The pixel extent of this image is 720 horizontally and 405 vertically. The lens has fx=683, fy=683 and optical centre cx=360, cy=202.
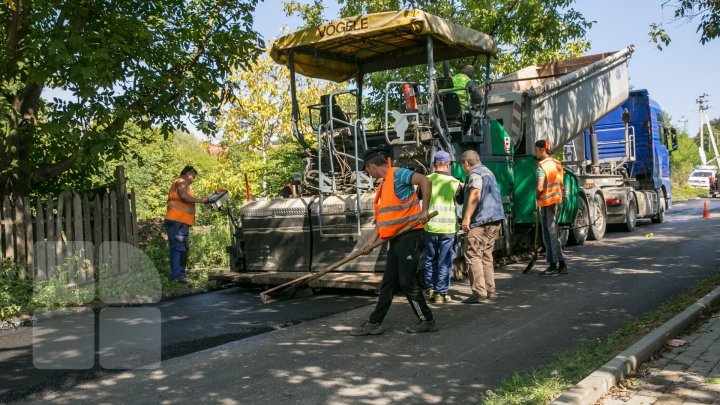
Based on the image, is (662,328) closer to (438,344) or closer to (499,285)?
(438,344)

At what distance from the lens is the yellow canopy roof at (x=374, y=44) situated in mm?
8398

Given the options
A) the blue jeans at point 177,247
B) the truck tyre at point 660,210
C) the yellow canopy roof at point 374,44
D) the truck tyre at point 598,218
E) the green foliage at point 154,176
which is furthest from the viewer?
the green foliage at point 154,176

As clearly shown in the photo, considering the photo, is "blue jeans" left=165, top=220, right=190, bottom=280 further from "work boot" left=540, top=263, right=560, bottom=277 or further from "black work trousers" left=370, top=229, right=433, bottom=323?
"work boot" left=540, top=263, right=560, bottom=277

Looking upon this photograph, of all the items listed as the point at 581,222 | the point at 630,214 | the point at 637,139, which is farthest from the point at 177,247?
the point at 637,139

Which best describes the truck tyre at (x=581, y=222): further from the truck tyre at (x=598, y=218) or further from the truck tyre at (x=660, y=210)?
the truck tyre at (x=660, y=210)

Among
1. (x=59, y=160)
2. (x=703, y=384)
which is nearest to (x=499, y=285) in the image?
(x=703, y=384)

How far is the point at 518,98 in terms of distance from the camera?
11328 millimetres

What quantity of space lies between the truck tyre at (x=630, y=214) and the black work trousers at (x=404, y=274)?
36.3ft

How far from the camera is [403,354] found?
5.53 meters

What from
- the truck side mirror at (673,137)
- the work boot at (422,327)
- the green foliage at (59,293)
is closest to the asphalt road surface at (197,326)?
the green foliage at (59,293)

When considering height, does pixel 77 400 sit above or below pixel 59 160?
below

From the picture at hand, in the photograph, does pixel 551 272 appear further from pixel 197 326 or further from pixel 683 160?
pixel 683 160

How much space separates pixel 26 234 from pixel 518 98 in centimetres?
767

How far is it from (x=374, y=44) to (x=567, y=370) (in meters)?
6.07
